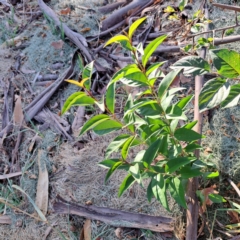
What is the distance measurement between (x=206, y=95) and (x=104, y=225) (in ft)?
3.20

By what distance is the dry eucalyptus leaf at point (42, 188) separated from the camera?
1947 mm

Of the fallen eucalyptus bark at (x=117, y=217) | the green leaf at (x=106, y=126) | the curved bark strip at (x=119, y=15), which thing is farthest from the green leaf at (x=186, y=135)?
the curved bark strip at (x=119, y=15)

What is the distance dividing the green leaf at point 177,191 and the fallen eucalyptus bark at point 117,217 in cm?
35

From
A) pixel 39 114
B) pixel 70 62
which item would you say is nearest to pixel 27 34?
pixel 70 62

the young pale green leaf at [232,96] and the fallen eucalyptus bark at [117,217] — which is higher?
the young pale green leaf at [232,96]

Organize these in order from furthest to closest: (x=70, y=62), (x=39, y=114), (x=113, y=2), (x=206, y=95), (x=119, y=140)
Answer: (x=113, y=2), (x=70, y=62), (x=39, y=114), (x=119, y=140), (x=206, y=95)

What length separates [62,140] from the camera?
2193 millimetres

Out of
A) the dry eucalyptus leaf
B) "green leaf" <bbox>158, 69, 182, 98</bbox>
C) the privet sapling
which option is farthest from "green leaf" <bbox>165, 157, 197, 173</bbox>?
the dry eucalyptus leaf

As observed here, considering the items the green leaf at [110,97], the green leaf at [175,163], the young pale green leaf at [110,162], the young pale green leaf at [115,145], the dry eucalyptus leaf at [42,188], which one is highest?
the green leaf at [110,97]

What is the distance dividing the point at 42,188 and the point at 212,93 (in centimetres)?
126

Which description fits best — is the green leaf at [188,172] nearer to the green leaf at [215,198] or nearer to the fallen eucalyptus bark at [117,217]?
the green leaf at [215,198]

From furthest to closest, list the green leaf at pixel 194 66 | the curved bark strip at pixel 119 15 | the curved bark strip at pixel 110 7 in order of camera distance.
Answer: the curved bark strip at pixel 110 7
the curved bark strip at pixel 119 15
the green leaf at pixel 194 66

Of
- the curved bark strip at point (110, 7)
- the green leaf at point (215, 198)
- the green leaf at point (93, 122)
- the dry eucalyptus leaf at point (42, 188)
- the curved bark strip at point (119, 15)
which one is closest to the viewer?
the green leaf at point (93, 122)

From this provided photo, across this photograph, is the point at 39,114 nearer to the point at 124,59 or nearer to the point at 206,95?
the point at 124,59
